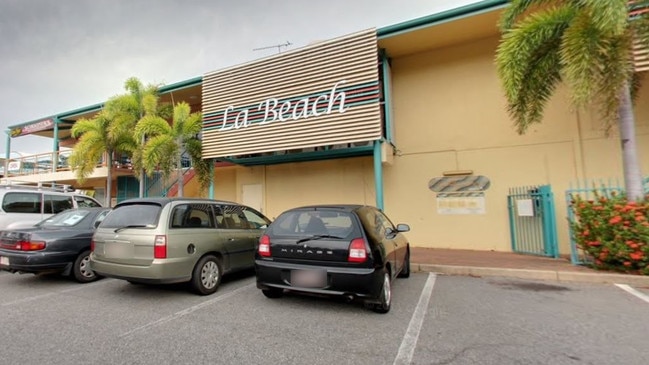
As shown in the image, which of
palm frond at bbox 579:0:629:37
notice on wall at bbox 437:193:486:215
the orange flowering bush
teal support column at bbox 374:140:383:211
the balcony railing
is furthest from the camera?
the balcony railing

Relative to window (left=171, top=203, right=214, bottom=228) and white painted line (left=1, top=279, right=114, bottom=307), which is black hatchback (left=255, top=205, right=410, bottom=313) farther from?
white painted line (left=1, top=279, right=114, bottom=307)

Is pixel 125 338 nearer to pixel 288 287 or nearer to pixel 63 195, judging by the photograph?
pixel 288 287

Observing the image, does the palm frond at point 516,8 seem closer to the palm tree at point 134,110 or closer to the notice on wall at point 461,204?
the notice on wall at point 461,204

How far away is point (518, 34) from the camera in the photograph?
6484mm

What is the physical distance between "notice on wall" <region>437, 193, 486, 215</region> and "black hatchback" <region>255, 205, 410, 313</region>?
5728 millimetres

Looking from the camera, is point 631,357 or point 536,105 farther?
point 536,105

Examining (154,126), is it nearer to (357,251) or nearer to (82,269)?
(82,269)

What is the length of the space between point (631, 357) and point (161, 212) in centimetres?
589

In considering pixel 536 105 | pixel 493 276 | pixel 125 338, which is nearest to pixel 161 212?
pixel 125 338

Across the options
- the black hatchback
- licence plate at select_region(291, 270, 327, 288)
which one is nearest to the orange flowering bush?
the black hatchback

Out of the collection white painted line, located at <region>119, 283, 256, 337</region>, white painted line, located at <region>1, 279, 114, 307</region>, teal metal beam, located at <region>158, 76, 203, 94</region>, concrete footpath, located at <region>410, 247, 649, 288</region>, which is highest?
teal metal beam, located at <region>158, 76, 203, 94</region>

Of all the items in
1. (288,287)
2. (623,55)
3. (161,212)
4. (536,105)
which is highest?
(623,55)

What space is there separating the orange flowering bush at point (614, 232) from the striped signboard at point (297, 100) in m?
4.87

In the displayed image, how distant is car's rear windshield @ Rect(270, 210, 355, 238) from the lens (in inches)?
171
